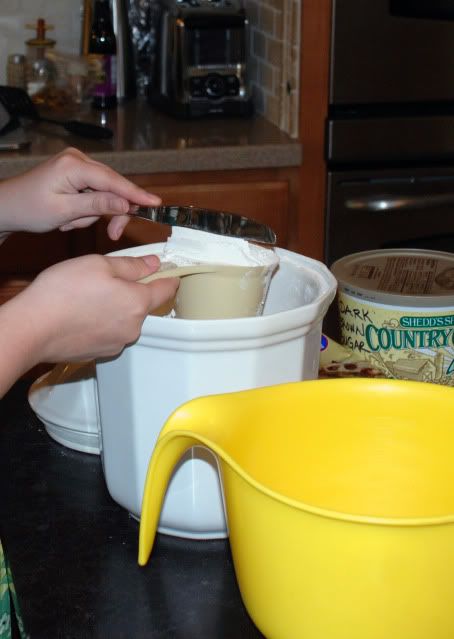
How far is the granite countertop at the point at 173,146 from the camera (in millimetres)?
1780

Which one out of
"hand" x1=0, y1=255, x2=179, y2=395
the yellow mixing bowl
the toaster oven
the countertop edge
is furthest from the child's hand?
the toaster oven

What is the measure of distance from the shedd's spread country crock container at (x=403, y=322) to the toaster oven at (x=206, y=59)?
3.76 ft

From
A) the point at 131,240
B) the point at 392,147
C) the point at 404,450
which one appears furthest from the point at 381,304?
the point at 392,147

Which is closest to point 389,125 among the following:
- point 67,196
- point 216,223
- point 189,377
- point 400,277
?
point 400,277

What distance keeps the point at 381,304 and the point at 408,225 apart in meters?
1.10

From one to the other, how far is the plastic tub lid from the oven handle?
890 millimetres

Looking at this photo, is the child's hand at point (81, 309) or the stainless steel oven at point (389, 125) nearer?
the child's hand at point (81, 309)

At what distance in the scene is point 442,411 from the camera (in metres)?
0.63

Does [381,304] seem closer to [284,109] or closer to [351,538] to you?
[351,538]

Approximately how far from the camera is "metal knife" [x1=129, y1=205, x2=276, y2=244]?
75cm

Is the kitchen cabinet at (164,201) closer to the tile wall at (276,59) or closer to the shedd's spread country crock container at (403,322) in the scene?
the tile wall at (276,59)

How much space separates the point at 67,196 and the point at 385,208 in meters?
1.15

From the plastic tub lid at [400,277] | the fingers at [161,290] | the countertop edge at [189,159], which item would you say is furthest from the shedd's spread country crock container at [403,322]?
the countertop edge at [189,159]

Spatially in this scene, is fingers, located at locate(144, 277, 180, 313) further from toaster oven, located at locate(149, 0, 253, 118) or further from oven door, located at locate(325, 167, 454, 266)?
toaster oven, located at locate(149, 0, 253, 118)
